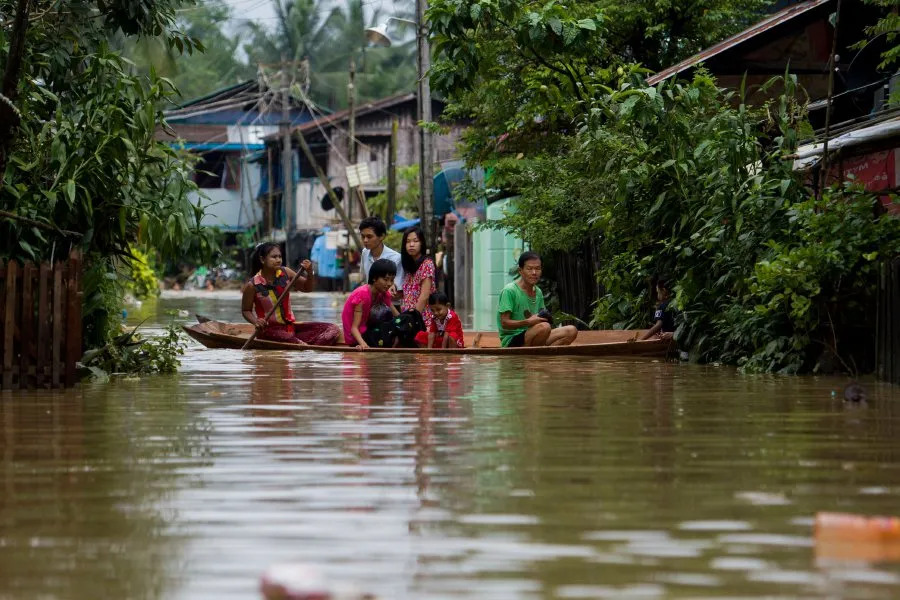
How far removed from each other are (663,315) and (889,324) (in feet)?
12.8

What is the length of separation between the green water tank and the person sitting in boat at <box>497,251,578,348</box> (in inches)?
436

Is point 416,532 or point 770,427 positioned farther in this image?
point 770,427

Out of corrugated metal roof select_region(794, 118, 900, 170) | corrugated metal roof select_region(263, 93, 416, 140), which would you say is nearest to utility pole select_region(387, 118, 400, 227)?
corrugated metal roof select_region(263, 93, 416, 140)

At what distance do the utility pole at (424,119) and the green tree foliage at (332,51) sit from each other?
114 ft

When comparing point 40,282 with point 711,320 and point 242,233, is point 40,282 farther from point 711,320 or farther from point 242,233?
point 242,233

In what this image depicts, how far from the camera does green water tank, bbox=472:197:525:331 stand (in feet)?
88.9

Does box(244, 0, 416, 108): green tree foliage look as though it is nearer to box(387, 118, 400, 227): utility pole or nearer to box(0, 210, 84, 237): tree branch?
box(387, 118, 400, 227): utility pole

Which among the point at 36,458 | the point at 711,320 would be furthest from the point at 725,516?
the point at 711,320

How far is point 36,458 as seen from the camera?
21.5 ft

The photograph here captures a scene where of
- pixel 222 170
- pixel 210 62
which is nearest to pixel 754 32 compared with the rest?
pixel 222 170

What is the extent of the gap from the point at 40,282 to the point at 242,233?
159 feet

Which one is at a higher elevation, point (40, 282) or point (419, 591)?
point (40, 282)

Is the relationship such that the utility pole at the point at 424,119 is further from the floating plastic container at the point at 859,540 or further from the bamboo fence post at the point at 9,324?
the floating plastic container at the point at 859,540

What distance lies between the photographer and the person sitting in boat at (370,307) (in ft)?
47.5
